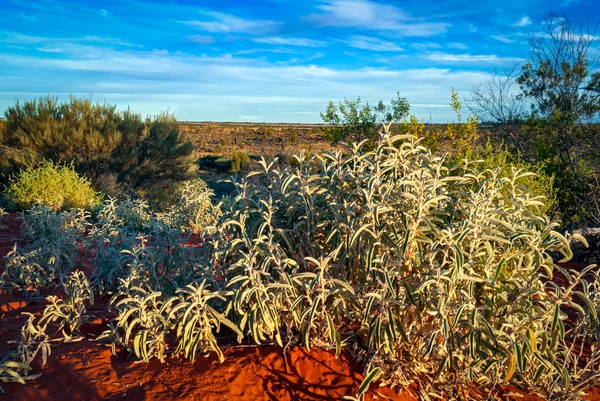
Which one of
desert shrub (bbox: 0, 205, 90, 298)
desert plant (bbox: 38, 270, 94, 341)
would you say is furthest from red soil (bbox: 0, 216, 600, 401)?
desert shrub (bbox: 0, 205, 90, 298)

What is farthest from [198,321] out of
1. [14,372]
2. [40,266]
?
[40,266]

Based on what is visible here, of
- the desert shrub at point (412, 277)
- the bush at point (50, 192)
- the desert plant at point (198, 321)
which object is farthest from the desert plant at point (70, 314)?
the bush at point (50, 192)

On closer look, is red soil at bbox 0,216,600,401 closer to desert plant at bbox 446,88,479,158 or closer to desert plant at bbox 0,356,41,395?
desert plant at bbox 0,356,41,395

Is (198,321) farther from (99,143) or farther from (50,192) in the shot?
(99,143)

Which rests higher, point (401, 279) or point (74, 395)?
point (401, 279)

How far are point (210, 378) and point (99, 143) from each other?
11519 millimetres

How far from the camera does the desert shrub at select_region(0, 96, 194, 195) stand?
39.7 ft

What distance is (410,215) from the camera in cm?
225

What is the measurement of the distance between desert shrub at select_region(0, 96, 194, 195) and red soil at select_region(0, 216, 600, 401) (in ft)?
34.0

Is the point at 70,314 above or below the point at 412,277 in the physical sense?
below

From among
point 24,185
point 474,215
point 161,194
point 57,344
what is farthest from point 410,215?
point 161,194

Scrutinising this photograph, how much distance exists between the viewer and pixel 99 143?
12.5 meters

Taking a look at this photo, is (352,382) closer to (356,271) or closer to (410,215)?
(356,271)

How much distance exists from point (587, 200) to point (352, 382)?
725 centimetres
